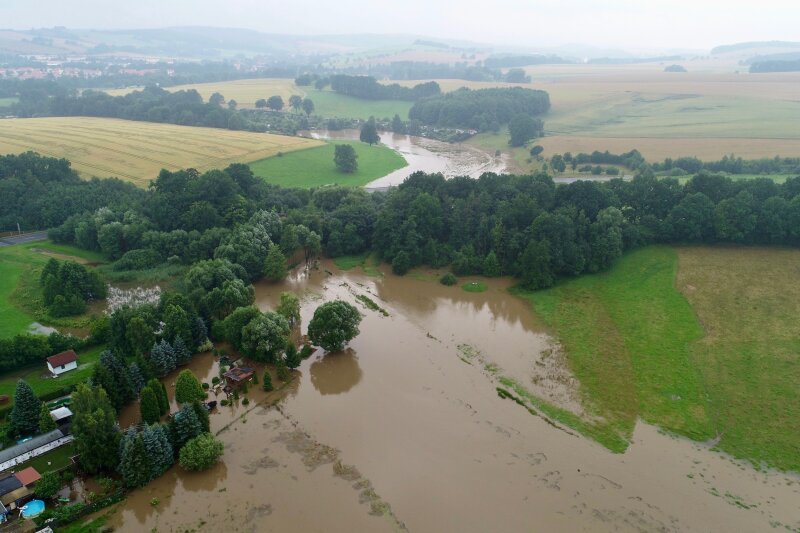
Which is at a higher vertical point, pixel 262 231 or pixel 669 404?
pixel 262 231

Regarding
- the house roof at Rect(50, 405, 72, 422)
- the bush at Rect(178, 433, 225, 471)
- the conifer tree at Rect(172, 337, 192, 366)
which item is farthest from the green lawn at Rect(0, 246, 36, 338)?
the bush at Rect(178, 433, 225, 471)

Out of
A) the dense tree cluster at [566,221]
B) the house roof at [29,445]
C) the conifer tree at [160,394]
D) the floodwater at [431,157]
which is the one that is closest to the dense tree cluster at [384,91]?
the floodwater at [431,157]

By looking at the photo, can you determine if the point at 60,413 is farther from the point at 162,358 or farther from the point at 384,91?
the point at 384,91

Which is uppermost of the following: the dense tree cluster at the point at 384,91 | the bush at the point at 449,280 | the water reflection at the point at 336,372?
the dense tree cluster at the point at 384,91

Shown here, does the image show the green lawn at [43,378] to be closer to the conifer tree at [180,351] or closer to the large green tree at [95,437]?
the conifer tree at [180,351]

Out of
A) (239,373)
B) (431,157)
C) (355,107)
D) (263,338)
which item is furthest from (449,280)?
(355,107)

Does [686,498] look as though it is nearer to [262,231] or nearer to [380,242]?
[380,242]

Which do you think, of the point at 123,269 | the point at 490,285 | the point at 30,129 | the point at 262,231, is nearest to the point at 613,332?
the point at 490,285
